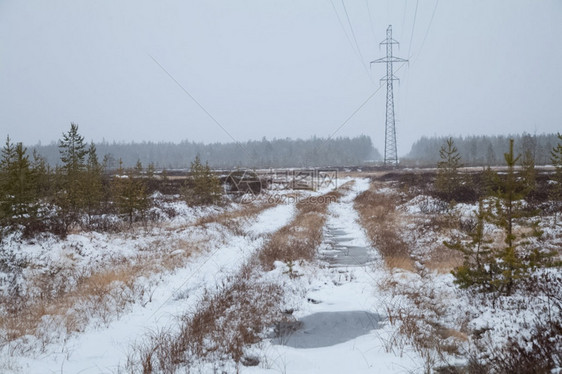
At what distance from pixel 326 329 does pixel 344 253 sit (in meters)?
6.19

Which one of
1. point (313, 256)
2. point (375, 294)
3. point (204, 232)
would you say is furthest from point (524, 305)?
point (204, 232)

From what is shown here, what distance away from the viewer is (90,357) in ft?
18.3

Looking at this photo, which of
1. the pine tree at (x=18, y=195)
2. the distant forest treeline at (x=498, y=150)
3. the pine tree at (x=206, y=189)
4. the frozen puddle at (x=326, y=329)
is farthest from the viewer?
the distant forest treeline at (x=498, y=150)

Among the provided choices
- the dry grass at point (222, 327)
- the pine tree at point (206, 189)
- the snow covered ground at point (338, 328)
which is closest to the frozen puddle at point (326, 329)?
the snow covered ground at point (338, 328)

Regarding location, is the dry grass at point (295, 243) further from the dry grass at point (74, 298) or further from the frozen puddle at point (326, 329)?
the dry grass at point (74, 298)

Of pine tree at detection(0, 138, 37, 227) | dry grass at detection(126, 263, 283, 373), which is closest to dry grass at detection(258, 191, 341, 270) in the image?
dry grass at detection(126, 263, 283, 373)

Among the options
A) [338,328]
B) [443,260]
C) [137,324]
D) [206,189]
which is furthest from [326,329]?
[206,189]

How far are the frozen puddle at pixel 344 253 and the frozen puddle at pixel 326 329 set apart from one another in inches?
154

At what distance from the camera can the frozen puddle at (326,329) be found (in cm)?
620

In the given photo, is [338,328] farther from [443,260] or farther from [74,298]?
[74,298]

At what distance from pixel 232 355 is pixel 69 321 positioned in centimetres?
359

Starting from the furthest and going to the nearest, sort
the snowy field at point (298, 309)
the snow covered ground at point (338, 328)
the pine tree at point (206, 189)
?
the pine tree at point (206, 189), the snowy field at point (298, 309), the snow covered ground at point (338, 328)

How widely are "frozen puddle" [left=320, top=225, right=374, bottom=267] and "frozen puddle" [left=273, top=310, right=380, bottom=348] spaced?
154 inches

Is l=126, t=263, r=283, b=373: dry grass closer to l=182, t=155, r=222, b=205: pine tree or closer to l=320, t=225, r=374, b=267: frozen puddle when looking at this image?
l=320, t=225, r=374, b=267: frozen puddle
